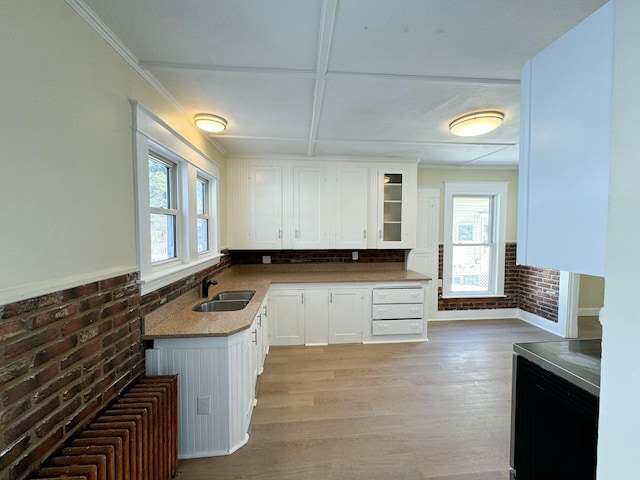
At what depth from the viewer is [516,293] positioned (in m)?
4.40

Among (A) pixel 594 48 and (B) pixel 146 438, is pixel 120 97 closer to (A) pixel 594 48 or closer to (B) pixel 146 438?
(B) pixel 146 438

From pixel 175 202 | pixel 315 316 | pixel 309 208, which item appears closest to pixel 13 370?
pixel 175 202

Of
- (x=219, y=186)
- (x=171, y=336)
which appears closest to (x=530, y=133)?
(x=171, y=336)

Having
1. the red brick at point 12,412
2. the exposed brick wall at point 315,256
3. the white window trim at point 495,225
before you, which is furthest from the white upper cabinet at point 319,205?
the red brick at point 12,412

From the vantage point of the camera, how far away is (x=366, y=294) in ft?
11.3

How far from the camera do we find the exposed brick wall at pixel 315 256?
390 centimetres

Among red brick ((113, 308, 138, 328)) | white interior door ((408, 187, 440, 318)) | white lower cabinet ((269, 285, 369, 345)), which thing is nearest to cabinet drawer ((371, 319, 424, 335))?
white lower cabinet ((269, 285, 369, 345))

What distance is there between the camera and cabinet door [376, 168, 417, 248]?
3.76 meters

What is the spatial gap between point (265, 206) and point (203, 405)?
241cm

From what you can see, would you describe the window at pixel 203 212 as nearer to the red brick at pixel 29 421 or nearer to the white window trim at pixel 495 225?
the red brick at pixel 29 421

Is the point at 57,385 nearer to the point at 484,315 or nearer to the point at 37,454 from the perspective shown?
the point at 37,454

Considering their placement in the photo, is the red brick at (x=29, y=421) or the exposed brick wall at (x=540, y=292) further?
the exposed brick wall at (x=540, y=292)

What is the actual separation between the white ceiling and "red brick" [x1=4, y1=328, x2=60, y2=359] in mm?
1383

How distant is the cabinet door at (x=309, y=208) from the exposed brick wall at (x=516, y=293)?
202cm
